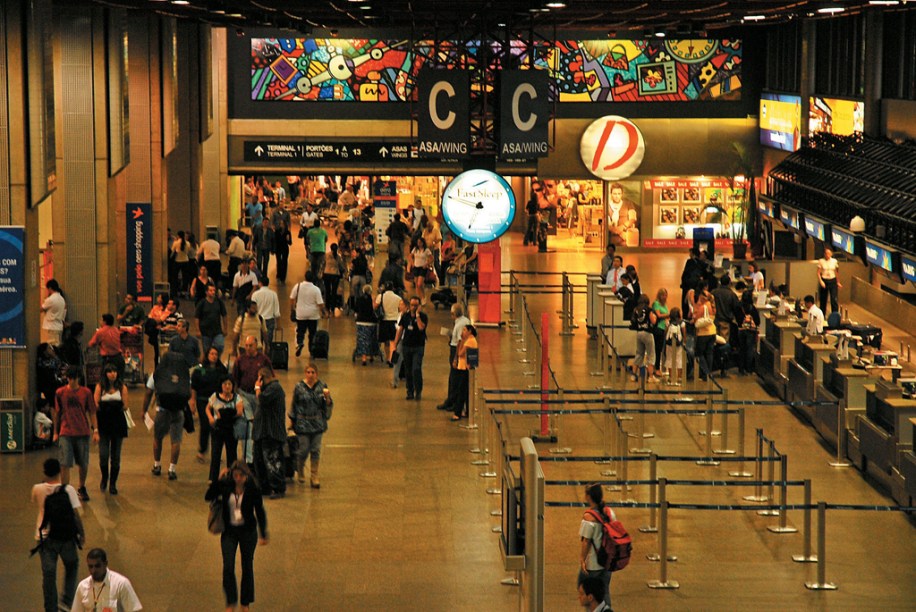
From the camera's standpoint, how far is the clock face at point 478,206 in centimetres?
2514

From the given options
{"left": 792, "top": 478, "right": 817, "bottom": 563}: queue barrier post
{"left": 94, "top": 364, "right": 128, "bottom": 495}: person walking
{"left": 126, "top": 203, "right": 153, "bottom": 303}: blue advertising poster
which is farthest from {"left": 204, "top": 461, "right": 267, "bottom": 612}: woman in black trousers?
{"left": 126, "top": 203, "right": 153, "bottom": 303}: blue advertising poster

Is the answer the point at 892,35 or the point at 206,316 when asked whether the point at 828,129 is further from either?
the point at 206,316

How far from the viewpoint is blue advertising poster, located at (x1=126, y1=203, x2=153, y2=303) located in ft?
91.3

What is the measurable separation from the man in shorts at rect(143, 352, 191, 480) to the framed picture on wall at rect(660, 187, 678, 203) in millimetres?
25977

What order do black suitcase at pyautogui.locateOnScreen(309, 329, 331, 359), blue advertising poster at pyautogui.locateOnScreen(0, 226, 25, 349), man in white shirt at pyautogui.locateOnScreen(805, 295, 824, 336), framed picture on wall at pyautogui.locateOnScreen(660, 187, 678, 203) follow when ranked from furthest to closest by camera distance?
1. framed picture on wall at pyautogui.locateOnScreen(660, 187, 678, 203)
2. black suitcase at pyautogui.locateOnScreen(309, 329, 331, 359)
3. man in white shirt at pyautogui.locateOnScreen(805, 295, 824, 336)
4. blue advertising poster at pyautogui.locateOnScreen(0, 226, 25, 349)

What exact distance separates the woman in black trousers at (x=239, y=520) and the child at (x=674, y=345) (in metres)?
11.3

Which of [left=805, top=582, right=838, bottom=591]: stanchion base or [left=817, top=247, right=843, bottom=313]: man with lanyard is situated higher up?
[left=817, top=247, right=843, bottom=313]: man with lanyard

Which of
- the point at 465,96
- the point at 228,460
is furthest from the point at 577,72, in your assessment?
the point at 228,460

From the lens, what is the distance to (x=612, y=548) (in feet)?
39.7

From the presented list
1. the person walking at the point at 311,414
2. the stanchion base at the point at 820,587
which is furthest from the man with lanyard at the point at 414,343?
the stanchion base at the point at 820,587

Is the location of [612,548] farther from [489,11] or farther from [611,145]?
[611,145]

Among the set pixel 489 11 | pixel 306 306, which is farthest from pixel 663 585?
pixel 489 11

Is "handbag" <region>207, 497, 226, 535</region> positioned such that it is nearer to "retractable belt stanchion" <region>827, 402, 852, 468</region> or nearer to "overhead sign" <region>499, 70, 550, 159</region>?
"retractable belt stanchion" <region>827, 402, 852, 468</region>

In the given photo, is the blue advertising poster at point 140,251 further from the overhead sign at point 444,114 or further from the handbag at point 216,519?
the handbag at point 216,519
